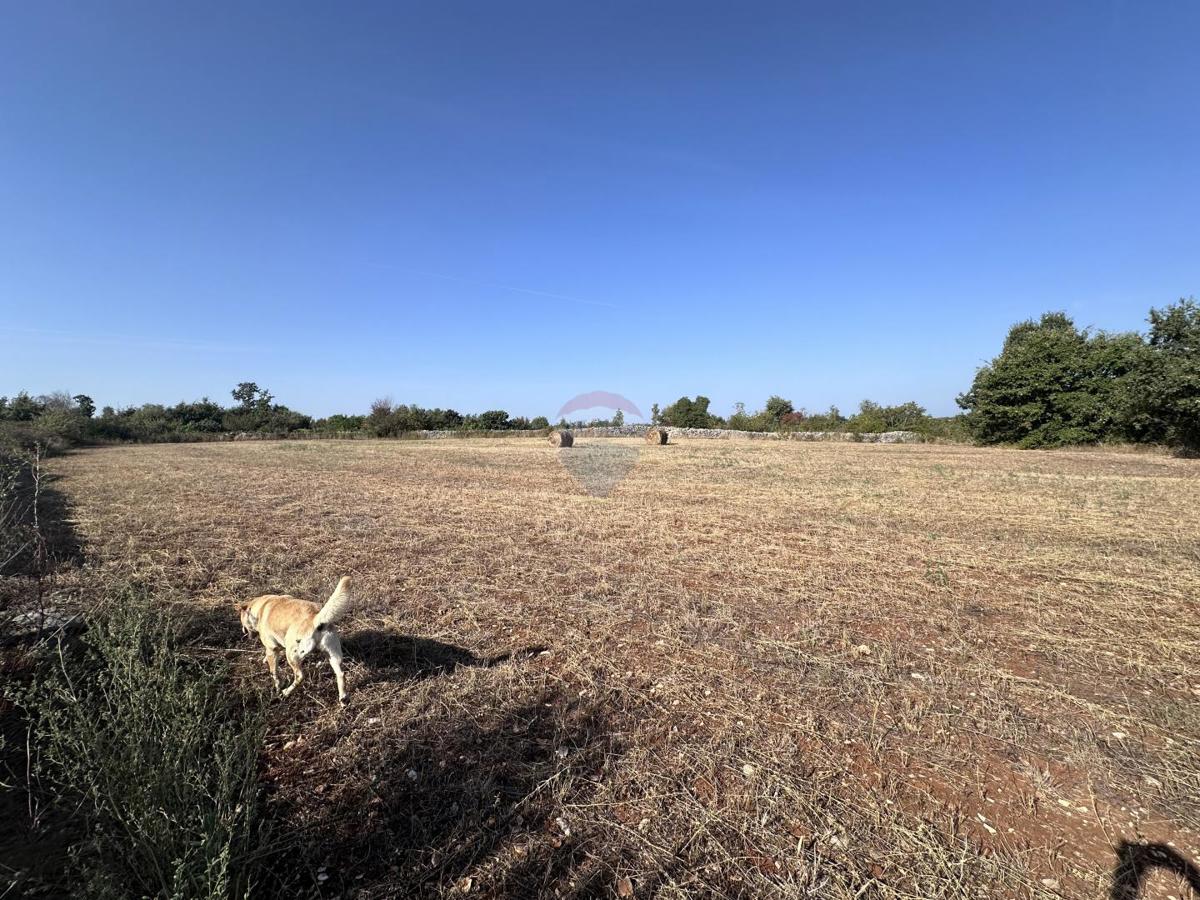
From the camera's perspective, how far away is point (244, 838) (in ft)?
6.59

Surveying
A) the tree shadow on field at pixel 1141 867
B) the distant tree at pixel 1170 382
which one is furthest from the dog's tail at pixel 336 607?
the distant tree at pixel 1170 382

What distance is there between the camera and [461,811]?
239 centimetres

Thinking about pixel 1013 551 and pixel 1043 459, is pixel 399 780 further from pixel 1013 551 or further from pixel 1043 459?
pixel 1043 459

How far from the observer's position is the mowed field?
2.18 metres

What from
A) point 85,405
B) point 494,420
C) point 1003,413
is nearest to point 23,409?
point 85,405

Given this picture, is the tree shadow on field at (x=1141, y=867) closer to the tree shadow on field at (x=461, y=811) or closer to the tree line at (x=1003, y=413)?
the tree shadow on field at (x=461, y=811)

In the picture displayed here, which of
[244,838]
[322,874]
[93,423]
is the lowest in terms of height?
[322,874]

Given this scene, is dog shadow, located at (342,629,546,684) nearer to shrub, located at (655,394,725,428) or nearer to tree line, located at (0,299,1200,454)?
tree line, located at (0,299,1200,454)

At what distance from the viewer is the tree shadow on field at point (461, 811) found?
2061 millimetres

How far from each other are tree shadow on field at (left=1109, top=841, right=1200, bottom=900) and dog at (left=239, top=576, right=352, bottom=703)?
13.1 feet

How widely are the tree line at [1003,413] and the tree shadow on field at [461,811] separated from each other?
27237mm

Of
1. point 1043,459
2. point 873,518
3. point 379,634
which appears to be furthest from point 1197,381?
point 379,634

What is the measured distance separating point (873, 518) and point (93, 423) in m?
52.3

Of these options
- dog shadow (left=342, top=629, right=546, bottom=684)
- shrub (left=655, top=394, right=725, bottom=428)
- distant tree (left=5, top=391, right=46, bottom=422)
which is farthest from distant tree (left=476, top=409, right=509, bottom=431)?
dog shadow (left=342, top=629, right=546, bottom=684)
